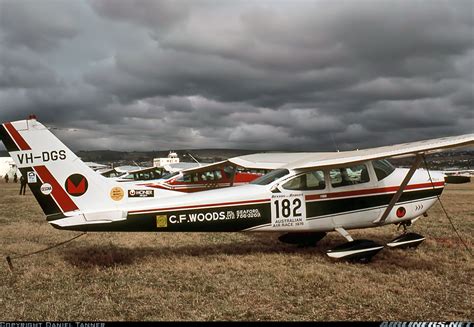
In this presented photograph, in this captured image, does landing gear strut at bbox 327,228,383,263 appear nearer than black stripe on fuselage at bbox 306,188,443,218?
Yes

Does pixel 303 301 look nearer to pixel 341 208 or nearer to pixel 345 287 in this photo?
pixel 345 287

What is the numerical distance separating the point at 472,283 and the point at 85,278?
619 centimetres

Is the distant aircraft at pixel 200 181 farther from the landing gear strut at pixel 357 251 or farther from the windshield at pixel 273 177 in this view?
the landing gear strut at pixel 357 251

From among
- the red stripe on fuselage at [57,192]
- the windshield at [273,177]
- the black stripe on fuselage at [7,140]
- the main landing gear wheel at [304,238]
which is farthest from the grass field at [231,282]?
the black stripe on fuselage at [7,140]

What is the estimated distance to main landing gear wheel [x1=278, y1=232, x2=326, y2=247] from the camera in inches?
336

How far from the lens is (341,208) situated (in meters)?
7.44

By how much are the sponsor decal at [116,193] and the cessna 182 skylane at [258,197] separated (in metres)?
0.02

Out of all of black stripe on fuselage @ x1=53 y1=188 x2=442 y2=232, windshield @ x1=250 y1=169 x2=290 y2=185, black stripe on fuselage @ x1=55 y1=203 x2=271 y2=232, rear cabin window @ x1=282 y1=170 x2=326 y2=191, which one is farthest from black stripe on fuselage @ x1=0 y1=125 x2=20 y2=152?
rear cabin window @ x1=282 y1=170 x2=326 y2=191

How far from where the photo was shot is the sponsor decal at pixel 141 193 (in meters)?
7.16

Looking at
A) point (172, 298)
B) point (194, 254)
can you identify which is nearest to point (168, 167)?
point (194, 254)

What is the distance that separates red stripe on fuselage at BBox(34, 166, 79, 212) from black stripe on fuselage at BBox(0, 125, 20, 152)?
1.59ft

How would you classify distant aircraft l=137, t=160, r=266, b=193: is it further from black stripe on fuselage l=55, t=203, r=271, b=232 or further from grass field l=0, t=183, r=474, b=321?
black stripe on fuselage l=55, t=203, r=271, b=232

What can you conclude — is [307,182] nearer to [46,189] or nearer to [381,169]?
[381,169]

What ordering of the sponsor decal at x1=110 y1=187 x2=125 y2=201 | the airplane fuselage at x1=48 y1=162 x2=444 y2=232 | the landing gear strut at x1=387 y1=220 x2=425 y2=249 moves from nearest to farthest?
the airplane fuselage at x1=48 y1=162 x2=444 y2=232
the sponsor decal at x1=110 y1=187 x2=125 y2=201
the landing gear strut at x1=387 y1=220 x2=425 y2=249
